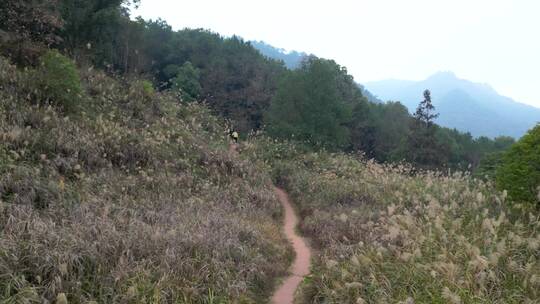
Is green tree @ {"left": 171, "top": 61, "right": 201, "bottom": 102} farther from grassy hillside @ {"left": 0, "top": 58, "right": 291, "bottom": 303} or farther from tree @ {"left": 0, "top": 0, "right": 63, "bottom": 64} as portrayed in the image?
tree @ {"left": 0, "top": 0, "right": 63, "bottom": 64}

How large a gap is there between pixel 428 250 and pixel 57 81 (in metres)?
12.1

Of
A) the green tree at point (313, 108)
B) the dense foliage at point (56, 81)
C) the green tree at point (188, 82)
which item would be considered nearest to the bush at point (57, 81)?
the dense foliage at point (56, 81)

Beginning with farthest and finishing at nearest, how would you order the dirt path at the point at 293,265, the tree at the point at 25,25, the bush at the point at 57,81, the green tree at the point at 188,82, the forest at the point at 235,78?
the green tree at the point at 188,82
the forest at the point at 235,78
the tree at the point at 25,25
the bush at the point at 57,81
the dirt path at the point at 293,265

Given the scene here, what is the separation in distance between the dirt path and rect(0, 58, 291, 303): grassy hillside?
29cm

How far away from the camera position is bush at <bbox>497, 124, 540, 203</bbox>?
888 centimetres

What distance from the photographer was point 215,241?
28.3ft

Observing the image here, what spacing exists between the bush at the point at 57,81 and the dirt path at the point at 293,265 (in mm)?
8310

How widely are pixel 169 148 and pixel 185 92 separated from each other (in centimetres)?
2019

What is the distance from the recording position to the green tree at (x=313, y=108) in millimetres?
25719

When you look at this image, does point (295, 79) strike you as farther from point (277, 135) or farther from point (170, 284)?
point (170, 284)

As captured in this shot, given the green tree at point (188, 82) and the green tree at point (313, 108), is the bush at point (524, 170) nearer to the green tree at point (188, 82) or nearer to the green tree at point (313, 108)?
the green tree at point (313, 108)

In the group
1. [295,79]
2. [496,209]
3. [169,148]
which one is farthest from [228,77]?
[496,209]

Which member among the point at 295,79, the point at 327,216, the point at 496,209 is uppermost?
the point at 295,79

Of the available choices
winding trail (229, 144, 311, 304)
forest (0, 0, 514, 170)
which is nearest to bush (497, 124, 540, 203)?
winding trail (229, 144, 311, 304)
